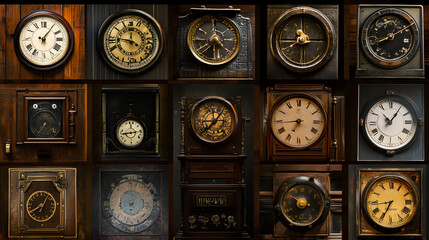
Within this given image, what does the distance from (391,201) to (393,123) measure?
2.50ft

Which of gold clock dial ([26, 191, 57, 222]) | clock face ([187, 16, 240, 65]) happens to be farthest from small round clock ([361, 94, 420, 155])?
gold clock dial ([26, 191, 57, 222])

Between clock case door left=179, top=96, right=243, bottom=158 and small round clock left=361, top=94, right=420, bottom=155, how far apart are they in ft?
3.99

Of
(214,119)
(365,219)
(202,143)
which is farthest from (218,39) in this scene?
(365,219)

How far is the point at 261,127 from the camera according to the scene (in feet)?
12.8

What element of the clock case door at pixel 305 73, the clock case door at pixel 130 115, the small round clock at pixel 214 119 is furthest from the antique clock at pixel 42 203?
the clock case door at pixel 305 73

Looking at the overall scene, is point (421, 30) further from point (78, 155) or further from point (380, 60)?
point (78, 155)

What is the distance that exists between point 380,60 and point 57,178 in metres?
3.32

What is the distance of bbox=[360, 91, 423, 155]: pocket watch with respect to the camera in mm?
3883

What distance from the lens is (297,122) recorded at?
3.85 m

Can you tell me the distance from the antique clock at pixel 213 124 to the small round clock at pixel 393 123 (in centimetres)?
125

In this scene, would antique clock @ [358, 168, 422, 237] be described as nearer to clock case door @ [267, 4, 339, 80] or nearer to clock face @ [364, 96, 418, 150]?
clock face @ [364, 96, 418, 150]

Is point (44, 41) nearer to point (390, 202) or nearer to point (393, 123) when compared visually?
point (393, 123)

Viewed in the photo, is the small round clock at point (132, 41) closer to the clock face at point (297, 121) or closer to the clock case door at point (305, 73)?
the clock case door at point (305, 73)

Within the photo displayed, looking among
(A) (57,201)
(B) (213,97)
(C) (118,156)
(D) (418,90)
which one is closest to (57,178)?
(A) (57,201)
